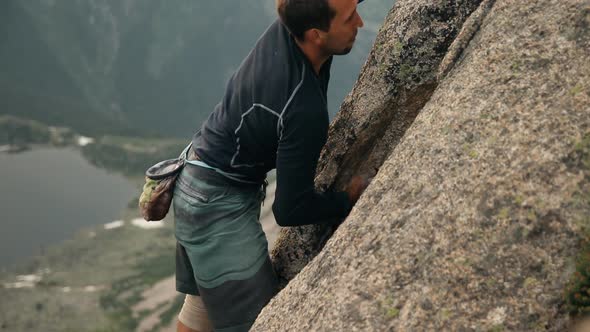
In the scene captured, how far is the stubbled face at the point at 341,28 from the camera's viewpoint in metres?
6.65

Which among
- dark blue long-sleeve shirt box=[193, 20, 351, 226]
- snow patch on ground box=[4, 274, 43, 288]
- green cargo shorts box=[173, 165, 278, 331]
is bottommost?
snow patch on ground box=[4, 274, 43, 288]

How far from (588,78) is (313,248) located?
189 inches

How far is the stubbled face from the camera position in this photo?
6652 mm

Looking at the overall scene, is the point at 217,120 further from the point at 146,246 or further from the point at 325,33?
the point at 146,246

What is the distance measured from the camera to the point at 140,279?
9469 cm

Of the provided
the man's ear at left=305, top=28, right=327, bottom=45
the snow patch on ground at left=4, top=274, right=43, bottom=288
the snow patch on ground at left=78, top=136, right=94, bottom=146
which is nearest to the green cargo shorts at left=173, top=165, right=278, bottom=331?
the man's ear at left=305, top=28, right=327, bottom=45

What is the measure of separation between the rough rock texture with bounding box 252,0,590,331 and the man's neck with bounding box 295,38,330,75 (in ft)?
4.73

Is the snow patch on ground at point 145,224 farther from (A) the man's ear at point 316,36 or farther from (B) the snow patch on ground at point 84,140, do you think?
(A) the man's ear at point 316,36

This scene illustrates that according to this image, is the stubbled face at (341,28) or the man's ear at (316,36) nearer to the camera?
the stubbled face at (341,28)

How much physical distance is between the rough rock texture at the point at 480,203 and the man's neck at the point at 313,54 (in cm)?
144

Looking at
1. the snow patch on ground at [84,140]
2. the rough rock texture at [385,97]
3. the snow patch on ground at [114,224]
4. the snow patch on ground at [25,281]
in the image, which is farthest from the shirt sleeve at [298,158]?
the snow patch on ground at [84,140]

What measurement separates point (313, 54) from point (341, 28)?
0.47 metres

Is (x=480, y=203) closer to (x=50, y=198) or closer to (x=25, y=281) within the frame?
(x=25, y=281)

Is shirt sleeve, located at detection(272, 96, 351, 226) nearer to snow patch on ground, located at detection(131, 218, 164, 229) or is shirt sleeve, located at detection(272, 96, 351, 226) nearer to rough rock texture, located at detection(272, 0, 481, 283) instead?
rough rock texture, located at detection(272, 0, 481, 283)
